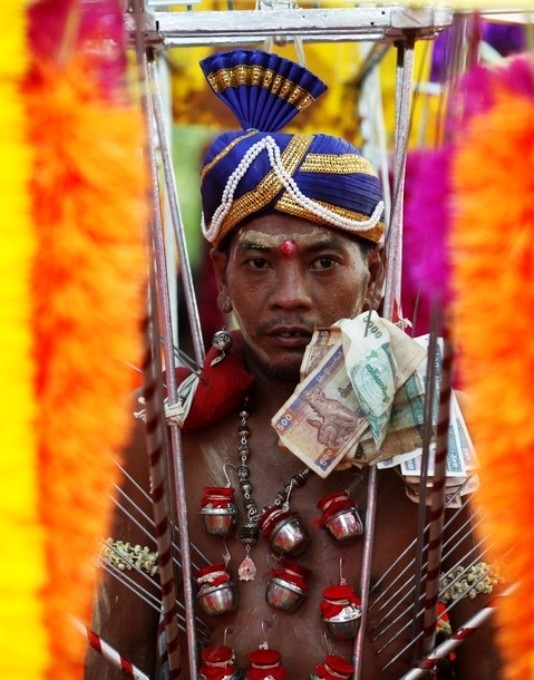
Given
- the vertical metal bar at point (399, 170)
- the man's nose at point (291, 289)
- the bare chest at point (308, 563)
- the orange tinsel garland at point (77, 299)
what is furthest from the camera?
the man's nose at point (291, 289)

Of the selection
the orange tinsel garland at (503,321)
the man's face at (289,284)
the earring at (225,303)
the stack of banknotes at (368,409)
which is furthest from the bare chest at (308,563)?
the orange tinsel garland at (503,321)

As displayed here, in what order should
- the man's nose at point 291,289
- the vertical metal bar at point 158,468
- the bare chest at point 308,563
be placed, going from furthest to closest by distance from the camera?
the man's nose at point 291,289, the bare chest at point 308,563, the vertical metal bar at point 158,468

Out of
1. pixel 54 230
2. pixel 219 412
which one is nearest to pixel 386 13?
pixel 219 412

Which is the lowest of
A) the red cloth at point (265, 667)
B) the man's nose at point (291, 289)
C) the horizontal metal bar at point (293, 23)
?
the red cloth at point (265, 667)

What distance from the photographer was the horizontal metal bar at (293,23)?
6.38ft

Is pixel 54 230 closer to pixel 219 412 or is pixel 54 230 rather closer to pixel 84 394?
pixel 84 394

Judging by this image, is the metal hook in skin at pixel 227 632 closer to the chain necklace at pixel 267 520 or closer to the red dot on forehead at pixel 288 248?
the chain necklace at pixel 267 520

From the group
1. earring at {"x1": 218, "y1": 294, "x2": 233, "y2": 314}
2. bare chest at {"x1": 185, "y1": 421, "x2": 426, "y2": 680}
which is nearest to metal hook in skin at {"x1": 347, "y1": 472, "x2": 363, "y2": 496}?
bare chest at {"x1": 185, "y1": 421, "x2": 426, "y2": 680}

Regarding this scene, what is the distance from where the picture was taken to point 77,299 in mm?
988

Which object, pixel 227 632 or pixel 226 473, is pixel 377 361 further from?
pixel 227 632

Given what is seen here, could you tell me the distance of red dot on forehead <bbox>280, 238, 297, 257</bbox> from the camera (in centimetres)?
203

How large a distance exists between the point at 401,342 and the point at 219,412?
438 mm

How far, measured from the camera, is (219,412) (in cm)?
211

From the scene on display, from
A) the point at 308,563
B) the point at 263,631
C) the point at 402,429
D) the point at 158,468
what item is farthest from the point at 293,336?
the point at 158,468
